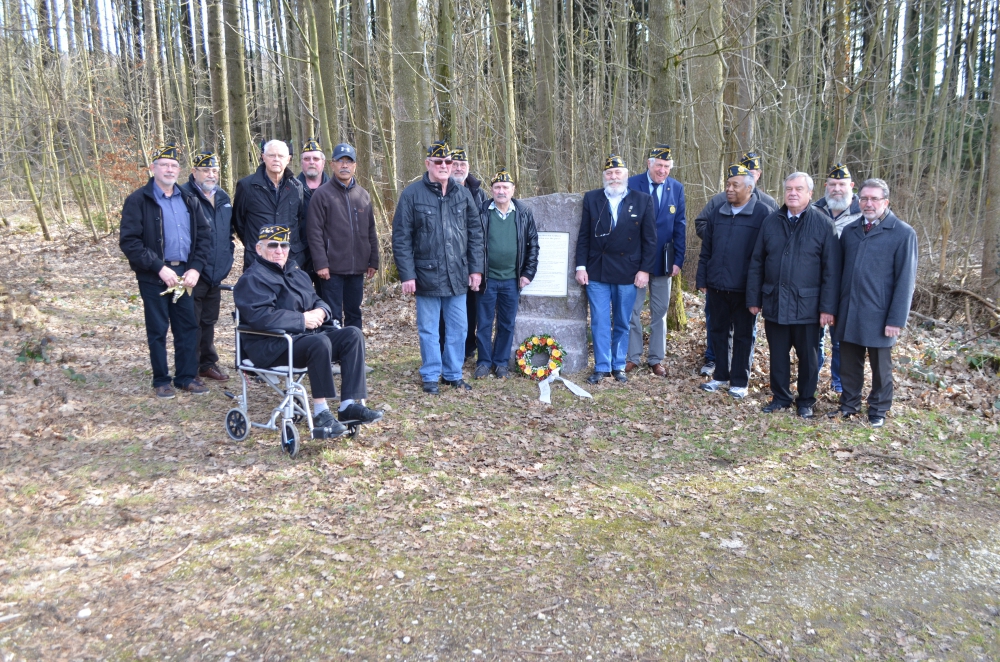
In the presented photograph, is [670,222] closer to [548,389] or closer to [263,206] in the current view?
[548,389]

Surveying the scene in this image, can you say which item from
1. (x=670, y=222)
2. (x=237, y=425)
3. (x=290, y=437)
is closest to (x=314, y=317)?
(x=290, y=437)

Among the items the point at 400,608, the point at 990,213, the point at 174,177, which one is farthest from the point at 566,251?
the point at 990,213

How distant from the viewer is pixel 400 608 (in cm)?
355

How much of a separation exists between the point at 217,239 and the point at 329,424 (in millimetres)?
2556

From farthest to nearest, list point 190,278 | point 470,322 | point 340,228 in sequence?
point 470,322 < point 340,228 < point 190,278

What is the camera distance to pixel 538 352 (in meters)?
7.73

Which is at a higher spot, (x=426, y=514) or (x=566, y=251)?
(x=566, y=251)

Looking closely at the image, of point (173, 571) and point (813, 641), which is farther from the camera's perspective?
point (173, 571)

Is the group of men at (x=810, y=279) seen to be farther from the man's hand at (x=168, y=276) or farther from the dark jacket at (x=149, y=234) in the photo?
the man's hand at (x=168, y=276)

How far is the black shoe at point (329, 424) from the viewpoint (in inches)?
207

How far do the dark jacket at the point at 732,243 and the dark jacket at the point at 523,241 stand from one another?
1762mm

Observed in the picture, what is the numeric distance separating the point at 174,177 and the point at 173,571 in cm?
396

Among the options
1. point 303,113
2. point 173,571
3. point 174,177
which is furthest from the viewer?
point 303,113

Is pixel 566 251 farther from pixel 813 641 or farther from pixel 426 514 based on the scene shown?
pixel 813 641
